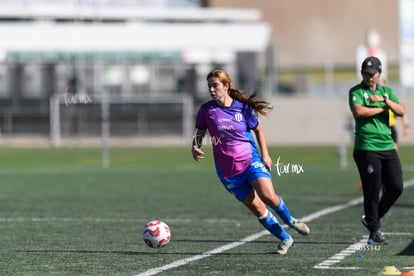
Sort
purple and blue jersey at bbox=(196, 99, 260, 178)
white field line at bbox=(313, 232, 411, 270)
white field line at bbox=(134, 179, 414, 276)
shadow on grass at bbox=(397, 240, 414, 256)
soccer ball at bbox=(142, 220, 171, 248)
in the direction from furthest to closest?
soccer ball at bbox=(142, 220, 171, 248) → purple and blue jersey at bbox=(196, 99, 260, 178) → shadow on grass at bbox=(397, 240, 414, 256) → white field line at bbox=(313, 232, 411, 270) → white field line at bbox=(134, 179, 414, 276)

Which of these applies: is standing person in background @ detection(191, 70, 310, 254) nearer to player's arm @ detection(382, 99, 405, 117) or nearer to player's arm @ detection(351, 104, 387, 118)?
player's arm @ detection(351, 104, 387, 118)

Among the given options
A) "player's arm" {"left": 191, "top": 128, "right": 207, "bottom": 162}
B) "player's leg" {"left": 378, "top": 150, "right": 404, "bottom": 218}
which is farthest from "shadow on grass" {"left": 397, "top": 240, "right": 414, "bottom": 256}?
"player's arm" {"left": 191, "top": 128, "right": 207, "bottom": 162}

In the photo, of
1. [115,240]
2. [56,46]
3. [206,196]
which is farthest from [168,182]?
[56,46]

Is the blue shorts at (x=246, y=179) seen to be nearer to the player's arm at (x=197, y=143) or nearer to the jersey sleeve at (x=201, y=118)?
the player's arm at (x=197, y=143)

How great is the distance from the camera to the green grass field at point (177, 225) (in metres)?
10.9

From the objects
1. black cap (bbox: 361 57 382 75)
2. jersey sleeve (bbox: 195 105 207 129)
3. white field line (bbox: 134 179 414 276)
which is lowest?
white field line (bbox: 134 179 414 276)

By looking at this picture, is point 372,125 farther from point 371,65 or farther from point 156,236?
point 156,236

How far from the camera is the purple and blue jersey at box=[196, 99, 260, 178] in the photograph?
1174 cm

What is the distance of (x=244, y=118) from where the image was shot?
11773 mm

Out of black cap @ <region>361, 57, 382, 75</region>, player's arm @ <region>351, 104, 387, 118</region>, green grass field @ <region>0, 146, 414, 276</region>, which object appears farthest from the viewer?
player's arm @ <region>351, 104, 387, 118</region>

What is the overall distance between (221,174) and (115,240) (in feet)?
7.09

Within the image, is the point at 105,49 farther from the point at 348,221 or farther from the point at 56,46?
the point at 348,221

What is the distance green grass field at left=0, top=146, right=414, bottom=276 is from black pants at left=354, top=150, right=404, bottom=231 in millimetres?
409

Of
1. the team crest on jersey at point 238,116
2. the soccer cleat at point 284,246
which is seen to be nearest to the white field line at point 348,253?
the soccer cleat at point 284,246
